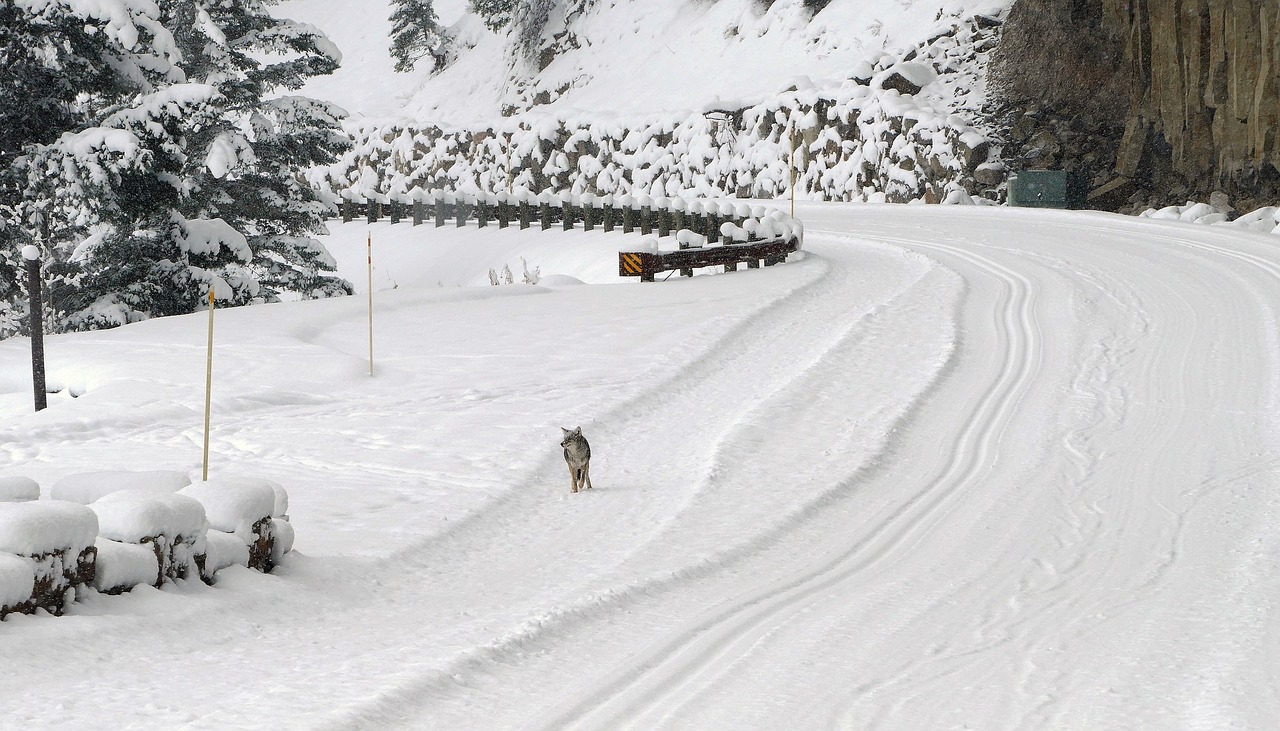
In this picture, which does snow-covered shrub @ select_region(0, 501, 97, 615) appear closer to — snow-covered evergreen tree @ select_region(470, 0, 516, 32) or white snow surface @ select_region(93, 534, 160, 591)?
white snow surface @ select_region(93, 534, 160, 591)

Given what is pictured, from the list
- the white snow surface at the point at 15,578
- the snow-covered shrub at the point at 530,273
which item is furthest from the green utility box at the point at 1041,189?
the white snow surface at the point at 15,578

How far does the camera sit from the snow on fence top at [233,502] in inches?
295

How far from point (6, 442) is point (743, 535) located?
704 centimetres

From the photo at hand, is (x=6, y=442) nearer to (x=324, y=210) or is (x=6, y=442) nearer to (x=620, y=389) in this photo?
(x=620, y=389)

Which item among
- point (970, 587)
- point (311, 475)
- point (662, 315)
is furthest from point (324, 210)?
point (970, 587)

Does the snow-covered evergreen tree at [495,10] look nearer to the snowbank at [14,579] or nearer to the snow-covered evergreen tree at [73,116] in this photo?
the snow-covered evergreen tree at [73,116]

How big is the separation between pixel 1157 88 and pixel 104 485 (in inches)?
1161

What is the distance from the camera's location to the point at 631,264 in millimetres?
22656

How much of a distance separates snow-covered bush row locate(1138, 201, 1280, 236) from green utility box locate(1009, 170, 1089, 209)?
229 cm

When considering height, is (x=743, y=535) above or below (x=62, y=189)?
below

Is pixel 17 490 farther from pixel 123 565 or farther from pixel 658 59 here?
pixel 658 59

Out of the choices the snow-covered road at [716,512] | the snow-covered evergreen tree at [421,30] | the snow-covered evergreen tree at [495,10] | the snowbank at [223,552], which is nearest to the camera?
the snow-covered road at [716,512]

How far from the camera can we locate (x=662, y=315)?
18.2 m

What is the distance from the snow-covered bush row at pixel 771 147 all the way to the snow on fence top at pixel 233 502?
27.5 meters
